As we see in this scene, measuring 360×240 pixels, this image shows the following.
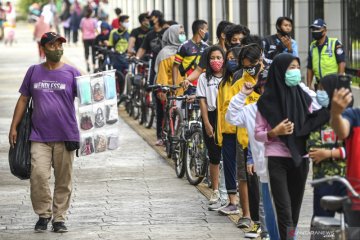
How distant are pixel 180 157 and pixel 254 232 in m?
4.25

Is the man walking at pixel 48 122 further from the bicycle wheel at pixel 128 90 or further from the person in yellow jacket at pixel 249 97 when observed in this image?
the bicycle wheel at pixel 128 90

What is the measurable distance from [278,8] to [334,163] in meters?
17.5

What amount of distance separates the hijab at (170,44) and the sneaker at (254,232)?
6.27 metres

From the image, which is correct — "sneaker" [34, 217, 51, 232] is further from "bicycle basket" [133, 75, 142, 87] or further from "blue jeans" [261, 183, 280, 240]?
"bicycle basket" [133, 75, 142, 87]

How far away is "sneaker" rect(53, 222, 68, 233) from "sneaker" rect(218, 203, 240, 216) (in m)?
1.68

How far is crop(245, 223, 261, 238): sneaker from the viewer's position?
11.3m

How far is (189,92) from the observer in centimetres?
1564

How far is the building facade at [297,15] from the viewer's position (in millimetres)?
21906

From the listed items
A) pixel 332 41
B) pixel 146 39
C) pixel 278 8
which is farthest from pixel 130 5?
pixel 332 41

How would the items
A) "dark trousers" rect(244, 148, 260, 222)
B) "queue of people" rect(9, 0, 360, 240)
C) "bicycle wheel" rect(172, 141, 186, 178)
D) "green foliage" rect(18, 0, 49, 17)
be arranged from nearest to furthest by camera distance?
"queue of people" rect(9, 0, 360, 240)
"dark trousers" rect(244, 148, 260, 222)
"bicycle wheel" rect(172, 141, 186, 178)
"green foliage" rect(18, 0, 49, 17)

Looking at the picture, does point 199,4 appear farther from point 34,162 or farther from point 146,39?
point 34,162

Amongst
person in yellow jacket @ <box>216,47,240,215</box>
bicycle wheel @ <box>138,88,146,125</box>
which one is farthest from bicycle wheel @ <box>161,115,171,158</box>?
person in yellow jacket @ <box>216,47,240,215</box>

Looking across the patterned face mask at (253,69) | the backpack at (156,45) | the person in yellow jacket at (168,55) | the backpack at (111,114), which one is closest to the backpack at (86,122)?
the backpack at (111,114)

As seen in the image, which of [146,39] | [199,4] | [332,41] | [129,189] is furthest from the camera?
[199,4]
